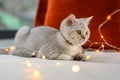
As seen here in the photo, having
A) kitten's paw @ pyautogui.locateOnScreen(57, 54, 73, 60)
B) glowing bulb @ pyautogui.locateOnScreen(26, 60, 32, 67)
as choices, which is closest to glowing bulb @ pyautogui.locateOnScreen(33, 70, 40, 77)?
glowing bulb @ pyautogui.locateOnScreen(26, 60, 32, 67)

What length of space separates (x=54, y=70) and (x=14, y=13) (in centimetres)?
111

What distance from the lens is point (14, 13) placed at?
1.97m

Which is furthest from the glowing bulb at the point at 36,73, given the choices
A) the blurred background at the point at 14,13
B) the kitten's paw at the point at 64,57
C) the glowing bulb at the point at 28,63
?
the blurred background at the point at 14,13

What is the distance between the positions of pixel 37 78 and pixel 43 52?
1.07 feet

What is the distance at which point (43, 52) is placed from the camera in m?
1.19

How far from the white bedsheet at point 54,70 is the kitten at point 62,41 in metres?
0.07

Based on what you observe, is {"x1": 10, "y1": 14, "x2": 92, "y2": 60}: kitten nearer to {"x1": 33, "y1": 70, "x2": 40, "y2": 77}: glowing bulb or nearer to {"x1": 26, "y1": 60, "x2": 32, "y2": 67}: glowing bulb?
{"x1": 26, "y1": 60, "x2": 32, "y2": 67}: glowing bulb

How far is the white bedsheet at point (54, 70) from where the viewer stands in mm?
884

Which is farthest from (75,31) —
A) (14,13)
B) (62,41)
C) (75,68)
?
(14,13)

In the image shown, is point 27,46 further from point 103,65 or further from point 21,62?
point 103,65

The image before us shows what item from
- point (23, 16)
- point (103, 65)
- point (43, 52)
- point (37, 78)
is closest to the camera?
point (37, 78)

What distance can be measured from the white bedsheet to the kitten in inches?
2.7

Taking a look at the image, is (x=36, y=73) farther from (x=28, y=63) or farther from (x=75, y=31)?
(x=75, y=31)

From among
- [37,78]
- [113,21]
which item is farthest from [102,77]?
[113,21]
